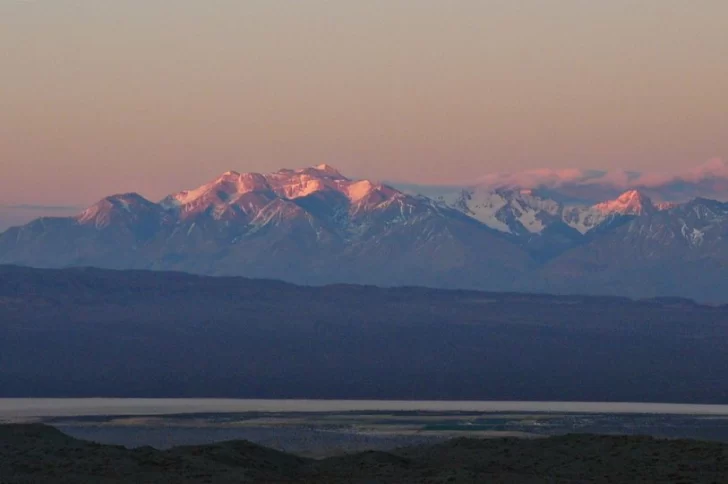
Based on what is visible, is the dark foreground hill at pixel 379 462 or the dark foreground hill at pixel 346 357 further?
the dark foreground hill at pixel 346 357

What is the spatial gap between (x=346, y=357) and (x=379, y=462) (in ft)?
335

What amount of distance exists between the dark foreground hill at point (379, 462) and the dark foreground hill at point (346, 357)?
60.9 meters

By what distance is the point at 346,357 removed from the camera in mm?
153000

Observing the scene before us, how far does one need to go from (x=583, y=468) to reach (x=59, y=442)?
1632 cm

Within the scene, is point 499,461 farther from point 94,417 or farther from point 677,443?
point 94,417

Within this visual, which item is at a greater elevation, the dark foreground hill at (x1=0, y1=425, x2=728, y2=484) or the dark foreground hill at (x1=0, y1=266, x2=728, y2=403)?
the dark foreground hill at (x1=0, y1=266, x2=728, y2=403)

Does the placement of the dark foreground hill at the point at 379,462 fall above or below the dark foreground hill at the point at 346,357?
below

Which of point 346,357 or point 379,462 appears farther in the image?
point 346,357

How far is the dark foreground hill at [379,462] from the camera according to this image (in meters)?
46.9

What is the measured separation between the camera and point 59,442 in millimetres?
51688

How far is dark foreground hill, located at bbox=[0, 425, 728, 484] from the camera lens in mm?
46938

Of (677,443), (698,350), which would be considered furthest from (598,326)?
(677,443)

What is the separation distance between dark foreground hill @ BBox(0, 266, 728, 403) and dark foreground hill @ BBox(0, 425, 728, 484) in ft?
200

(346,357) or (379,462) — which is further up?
(346,357)
